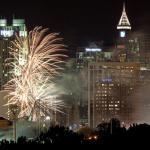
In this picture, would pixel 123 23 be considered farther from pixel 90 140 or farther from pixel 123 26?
pixel 90 140

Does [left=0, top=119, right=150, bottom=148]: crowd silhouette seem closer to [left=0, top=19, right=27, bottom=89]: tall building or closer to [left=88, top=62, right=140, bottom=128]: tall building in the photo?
[left=0, top=19, right=27, bottom=89]: tall building

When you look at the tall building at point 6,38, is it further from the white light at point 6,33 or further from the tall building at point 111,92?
the tall building at point 111,92

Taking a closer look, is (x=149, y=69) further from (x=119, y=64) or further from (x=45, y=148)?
(x=45, y=148)

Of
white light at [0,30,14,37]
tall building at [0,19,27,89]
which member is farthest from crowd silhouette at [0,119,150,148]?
white light at [0,30,14,37]

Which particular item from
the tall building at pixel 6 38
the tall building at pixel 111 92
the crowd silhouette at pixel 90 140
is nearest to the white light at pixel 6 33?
the tall building at pixel 6 38

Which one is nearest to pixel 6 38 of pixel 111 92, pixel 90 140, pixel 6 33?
pixel 6 33

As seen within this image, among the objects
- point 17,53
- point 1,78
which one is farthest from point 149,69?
point 17,53
